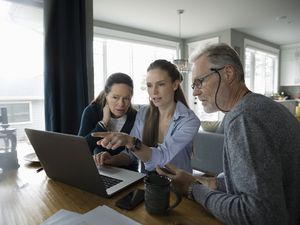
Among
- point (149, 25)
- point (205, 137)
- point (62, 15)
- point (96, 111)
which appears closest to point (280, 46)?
point (149, 25)

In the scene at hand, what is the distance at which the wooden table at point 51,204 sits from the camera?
2.48 feet

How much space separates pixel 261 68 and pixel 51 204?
6702 millimetres

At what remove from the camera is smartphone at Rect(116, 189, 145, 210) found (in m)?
0.82

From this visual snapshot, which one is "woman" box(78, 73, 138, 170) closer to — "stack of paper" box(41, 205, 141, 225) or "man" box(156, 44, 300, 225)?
"stack of paper" box(41, 205, 141, 225)

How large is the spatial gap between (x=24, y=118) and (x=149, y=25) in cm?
270

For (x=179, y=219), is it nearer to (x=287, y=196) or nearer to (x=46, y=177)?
(x=287, y=196)

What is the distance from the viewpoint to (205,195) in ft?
2.62

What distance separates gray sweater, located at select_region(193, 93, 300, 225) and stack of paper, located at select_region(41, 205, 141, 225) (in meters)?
0.28

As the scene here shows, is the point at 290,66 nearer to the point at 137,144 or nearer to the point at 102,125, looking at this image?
the point at 102,125

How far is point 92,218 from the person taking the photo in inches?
29.0

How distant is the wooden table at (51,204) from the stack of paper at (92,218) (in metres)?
0.03

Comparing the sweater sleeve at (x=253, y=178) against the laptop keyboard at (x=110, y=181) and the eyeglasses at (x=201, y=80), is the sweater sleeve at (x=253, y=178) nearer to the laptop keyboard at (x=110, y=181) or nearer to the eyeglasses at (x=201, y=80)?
the eyeglasses at (x=201, y=80)

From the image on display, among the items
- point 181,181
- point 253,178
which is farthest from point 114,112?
point 253,178

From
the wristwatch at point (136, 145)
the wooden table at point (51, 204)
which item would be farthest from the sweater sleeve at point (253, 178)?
the wristwatch at point (136, 145)
